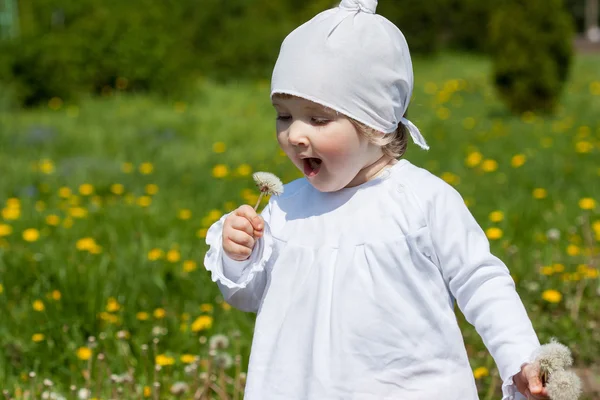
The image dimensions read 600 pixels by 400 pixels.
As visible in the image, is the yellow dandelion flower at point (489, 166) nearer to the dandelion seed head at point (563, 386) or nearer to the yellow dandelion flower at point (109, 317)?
the yellow dandelion flower at point (109, 317)

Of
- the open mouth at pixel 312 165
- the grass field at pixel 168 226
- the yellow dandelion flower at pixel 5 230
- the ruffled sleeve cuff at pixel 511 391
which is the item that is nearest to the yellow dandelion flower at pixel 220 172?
the grass field at pixel 168 226

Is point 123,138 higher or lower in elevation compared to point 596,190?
higher

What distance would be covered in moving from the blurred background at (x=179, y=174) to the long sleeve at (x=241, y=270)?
0.51 meters

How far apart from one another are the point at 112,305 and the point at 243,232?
4.72 feet

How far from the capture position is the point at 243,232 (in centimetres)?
185

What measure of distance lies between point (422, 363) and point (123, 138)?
558 centimetres

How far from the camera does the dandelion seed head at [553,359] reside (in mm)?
1529

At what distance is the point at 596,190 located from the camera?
4852 mm

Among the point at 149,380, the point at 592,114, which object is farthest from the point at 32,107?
the point at 149,380

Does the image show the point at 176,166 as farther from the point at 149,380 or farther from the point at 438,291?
the point at 438,291

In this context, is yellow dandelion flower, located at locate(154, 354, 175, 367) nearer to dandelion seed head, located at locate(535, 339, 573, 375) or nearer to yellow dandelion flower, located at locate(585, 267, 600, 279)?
dandelion seed head, located at locate(535, 339, 573, 375)

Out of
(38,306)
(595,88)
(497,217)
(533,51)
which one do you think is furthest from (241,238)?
(595,88)

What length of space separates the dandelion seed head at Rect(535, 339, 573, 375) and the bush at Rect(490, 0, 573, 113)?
294 inches

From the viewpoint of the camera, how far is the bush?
877 centimetres
